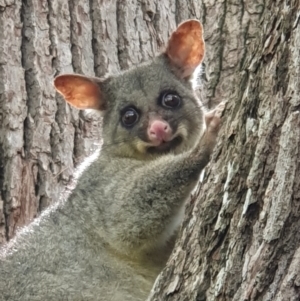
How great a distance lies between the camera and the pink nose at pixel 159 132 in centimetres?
494

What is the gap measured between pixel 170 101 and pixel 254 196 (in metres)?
2.40

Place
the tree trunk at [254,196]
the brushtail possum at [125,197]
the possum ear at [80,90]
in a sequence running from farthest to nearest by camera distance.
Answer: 1. the possum ear at [80,90]
2. the brushtail possum at [125,197]
3. the tree trunk at [254,196]

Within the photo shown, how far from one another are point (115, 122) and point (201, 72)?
0.85 m

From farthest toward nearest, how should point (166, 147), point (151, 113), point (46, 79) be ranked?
point (46, 79)
point (151, 113)
point (166, 147)

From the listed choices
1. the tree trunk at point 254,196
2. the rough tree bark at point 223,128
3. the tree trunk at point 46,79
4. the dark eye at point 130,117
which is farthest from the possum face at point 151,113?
the tree trunk at point 254,196

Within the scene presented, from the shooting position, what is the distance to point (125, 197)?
4.86m

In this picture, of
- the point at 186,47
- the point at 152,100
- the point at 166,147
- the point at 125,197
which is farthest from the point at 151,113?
the point at 125,197

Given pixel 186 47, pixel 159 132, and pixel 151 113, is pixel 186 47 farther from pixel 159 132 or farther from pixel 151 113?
pixel 159 132

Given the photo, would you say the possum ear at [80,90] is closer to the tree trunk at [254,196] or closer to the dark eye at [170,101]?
the dark eye at [170,101]

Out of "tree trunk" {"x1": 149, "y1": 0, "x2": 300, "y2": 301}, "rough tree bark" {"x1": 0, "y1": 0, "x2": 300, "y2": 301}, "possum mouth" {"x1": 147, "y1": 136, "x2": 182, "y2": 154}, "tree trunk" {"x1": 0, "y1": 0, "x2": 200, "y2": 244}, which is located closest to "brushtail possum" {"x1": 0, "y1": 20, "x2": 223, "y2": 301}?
"possum mouth" {"x1": 147, "y1": 136, "x2": 182, "y2": 154}

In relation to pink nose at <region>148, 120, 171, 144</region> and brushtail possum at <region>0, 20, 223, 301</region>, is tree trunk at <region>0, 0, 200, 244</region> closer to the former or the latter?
brushtail possum at <region>0, 20, 223, 301</region>

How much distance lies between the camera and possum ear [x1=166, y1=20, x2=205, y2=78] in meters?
5.17

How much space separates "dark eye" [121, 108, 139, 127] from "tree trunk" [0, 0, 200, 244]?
0.64 meters

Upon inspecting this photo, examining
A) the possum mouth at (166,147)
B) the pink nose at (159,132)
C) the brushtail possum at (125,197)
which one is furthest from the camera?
the possum mouth at (166,147)
